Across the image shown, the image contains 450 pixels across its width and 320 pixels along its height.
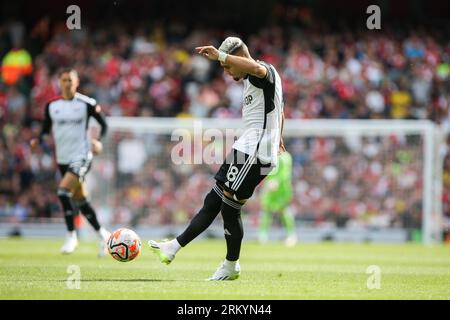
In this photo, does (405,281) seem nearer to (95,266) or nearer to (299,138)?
(95,266)

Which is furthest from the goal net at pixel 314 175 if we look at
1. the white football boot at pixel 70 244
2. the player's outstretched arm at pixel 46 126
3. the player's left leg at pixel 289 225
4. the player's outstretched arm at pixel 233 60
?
the player's outstretched arm at pixel 233 60

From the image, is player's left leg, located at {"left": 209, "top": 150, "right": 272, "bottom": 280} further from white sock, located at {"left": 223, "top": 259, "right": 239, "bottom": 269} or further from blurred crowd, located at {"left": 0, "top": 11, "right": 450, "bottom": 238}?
blurred crowd, located at {"left": 0, "top": 11, "right": 450, "bottom": 238}

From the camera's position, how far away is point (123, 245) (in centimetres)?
1040

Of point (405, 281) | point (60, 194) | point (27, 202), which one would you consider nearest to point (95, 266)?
point (60, 194)

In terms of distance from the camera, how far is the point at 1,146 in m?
23.2

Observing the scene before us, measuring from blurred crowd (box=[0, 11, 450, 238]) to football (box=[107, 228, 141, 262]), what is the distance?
37.3 ft

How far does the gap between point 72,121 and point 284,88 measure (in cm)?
1202

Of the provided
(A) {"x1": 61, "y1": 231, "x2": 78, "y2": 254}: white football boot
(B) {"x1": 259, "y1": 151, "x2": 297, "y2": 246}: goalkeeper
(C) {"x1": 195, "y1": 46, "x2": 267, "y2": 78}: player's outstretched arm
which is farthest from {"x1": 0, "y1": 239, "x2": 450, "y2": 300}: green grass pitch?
(B) {"x1": 259, "y1": 151, "x2": 297, "y2": 246}: goalkeeper

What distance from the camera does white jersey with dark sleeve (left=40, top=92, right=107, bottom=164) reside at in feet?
45.8

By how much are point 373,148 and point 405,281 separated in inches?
486

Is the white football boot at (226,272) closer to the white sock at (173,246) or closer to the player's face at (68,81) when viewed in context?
the white sock at (173,246)

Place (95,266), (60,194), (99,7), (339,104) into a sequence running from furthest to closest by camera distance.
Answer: (99,7) < (339,104) < (60,194) < (95,266)

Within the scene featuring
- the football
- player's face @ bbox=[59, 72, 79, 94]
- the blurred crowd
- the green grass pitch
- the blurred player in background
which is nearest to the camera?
the green grass pitch

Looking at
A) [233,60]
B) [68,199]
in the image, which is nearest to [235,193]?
[233,60]
